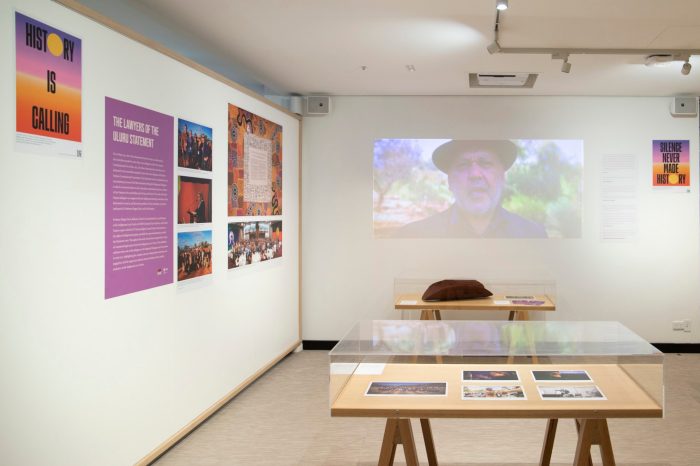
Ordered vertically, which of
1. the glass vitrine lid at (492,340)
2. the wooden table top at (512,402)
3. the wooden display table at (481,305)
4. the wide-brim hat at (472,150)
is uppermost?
the wide-brim hat at (472,150)

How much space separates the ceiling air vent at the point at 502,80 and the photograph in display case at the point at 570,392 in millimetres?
3593

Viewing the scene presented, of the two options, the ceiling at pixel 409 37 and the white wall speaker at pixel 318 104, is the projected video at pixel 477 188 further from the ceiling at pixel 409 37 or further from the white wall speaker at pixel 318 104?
the ceiling at pixel 409 37

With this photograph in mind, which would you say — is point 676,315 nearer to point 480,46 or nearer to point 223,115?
point 480,46

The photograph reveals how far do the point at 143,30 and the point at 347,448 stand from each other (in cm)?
301

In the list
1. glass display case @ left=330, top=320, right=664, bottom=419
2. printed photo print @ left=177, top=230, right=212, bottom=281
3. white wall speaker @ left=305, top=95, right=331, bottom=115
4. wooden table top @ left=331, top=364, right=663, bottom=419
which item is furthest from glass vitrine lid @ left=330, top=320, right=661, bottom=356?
white wall speaker @ left=305, top=95, right=331, bottom=115

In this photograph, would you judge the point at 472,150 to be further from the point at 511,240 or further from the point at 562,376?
the point at 562,376

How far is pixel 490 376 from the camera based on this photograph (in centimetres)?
272

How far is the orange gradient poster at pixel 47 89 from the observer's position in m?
2.46

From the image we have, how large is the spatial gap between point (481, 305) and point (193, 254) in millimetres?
2816

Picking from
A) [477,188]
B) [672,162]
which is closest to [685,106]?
[672,162]

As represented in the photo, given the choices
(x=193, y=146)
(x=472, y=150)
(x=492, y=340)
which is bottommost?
(x=492, y=340)

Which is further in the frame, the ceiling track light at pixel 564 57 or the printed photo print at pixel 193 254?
the ceiling track light at pixel 564 57

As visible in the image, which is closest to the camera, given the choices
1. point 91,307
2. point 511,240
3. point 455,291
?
point 91,307

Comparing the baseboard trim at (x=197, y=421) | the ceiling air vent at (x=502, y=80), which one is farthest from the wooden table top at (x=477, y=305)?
the ceiling air vent at (x=502, y=80)
